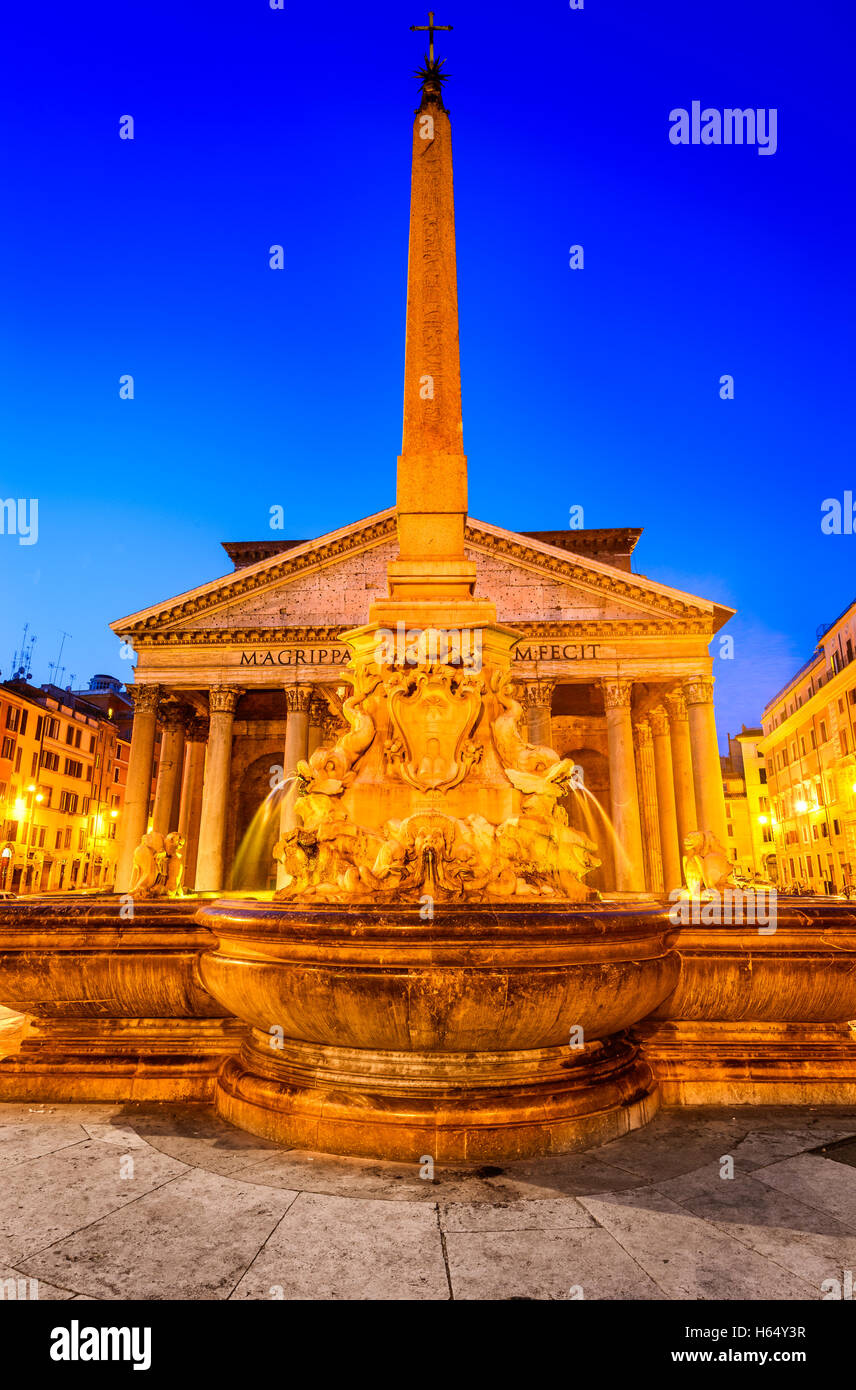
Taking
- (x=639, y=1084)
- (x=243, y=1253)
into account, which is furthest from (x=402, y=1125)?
(x=639, y=1084)

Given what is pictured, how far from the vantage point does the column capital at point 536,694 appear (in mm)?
28922

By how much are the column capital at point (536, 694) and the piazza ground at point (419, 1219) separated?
80.9 feet

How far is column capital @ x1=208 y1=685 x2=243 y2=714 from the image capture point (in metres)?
31.2

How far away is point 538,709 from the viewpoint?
1131 inches

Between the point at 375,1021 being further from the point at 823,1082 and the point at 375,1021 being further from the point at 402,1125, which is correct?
the point at 823,1082

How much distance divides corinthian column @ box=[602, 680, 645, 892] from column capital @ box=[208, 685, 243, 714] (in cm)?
1489

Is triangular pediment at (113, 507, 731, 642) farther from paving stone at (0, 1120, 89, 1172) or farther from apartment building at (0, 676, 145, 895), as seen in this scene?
paving stone at (0, 1120, 89, 1172)

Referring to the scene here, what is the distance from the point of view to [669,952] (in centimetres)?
483

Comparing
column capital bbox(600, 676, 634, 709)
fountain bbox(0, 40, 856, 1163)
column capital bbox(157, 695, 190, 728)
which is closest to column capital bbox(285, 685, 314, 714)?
column capital bbox(157, 695, 190, 728)

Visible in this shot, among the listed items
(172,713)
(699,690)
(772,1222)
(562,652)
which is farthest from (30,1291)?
(172,713)

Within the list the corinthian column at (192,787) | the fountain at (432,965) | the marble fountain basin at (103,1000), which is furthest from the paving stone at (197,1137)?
the corinthian column at (192,787)

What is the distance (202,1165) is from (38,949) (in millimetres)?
2017

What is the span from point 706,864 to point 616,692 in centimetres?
2254

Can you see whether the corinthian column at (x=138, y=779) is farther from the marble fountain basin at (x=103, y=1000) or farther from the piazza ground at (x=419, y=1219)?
the piazza ground at (x=419, y=1219)
